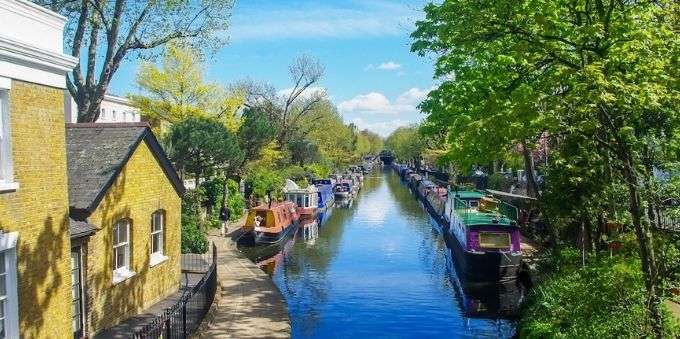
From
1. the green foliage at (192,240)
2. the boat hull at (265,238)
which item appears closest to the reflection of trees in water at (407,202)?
the boat hull at (265,238)

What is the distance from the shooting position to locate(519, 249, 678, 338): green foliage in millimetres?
12109

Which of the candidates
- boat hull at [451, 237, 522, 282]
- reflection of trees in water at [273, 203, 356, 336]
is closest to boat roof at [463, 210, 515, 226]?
boat hull at [451, 237, 522, 282]

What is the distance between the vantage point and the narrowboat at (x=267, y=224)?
1447 inches

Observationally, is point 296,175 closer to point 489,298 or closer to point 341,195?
point 341,195

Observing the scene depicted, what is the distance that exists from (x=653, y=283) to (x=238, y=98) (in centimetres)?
4526

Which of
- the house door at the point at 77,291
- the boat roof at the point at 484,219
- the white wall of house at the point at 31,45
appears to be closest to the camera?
the white wall of house at the point at 31,45

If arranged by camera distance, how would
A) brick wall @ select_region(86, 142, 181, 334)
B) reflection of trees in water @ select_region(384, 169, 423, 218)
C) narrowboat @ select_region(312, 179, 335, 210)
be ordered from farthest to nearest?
reflection of trees in water @ select_region(384, 169, 423, 218) < narrowboat @ select_region(312, 179, 335, 210) < brick wall @ select_region(86, 142, 181, 334)

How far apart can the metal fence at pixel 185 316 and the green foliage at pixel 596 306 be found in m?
8.75

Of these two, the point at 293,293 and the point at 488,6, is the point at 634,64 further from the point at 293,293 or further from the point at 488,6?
the point at 293,293

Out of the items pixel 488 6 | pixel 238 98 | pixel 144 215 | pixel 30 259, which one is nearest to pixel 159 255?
pixel 144 215

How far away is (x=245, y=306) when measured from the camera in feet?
65.0

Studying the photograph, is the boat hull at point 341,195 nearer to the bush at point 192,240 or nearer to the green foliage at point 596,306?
the bush at point 192,240

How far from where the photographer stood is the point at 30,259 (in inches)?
435

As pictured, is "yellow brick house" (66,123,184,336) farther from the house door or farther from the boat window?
the boat window
